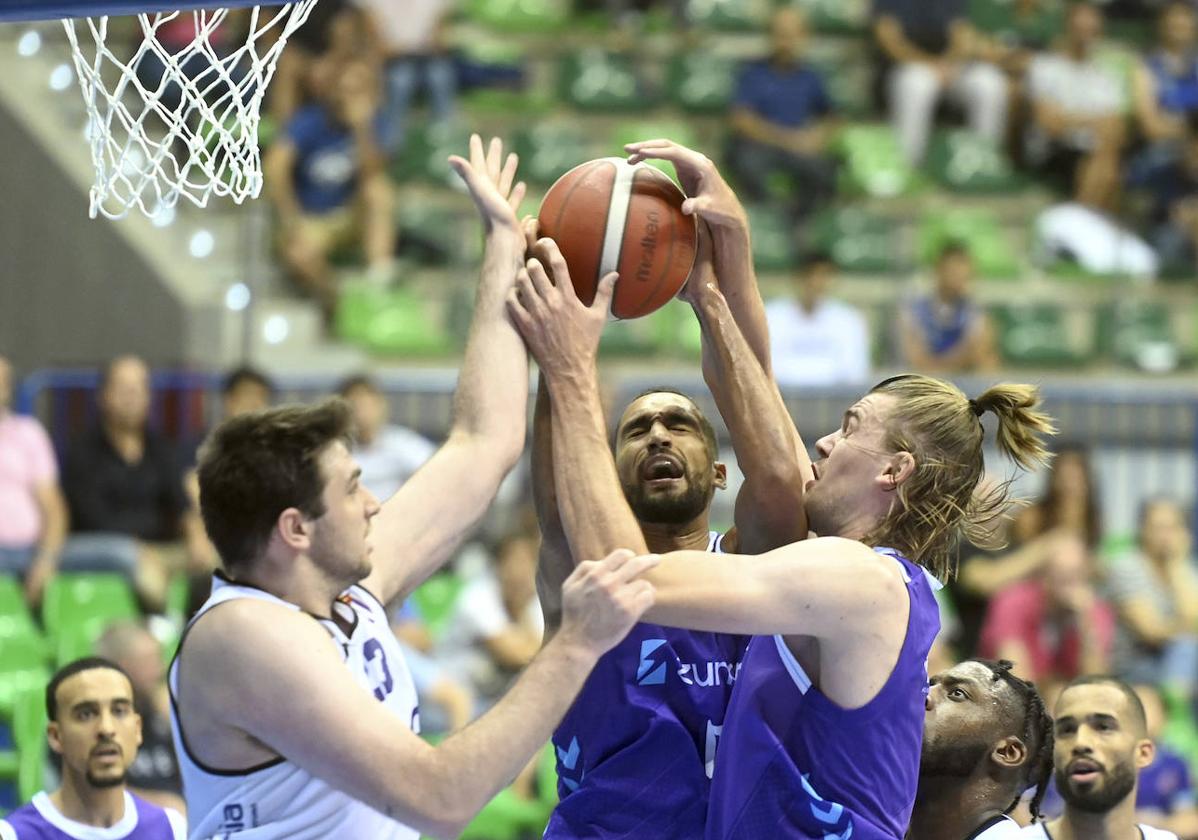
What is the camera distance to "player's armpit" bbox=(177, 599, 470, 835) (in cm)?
329

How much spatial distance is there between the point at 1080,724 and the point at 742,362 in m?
1.77

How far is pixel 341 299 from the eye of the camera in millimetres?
10820

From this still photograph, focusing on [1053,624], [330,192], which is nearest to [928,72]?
[330,192]

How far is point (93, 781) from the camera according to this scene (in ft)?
17.4

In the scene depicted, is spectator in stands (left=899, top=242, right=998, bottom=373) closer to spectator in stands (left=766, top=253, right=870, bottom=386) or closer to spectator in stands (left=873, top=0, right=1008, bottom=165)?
spectator in stands (left=766, top=253, right=870, bottom=386)

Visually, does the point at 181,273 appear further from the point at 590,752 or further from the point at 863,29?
the point at 590,752

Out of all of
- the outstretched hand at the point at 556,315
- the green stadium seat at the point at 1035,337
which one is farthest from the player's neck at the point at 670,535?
the green stadium seat at the point at 1035,337

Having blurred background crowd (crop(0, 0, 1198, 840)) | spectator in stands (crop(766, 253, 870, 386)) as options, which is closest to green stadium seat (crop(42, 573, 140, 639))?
blurred background crowd (crop(0, 0, 1198, 840))

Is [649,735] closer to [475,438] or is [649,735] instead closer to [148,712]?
[475,438]

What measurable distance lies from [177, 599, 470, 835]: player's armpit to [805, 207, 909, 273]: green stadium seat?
27.3ft

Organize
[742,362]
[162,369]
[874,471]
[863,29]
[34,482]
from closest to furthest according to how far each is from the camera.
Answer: [874,471] → [742,362] → [34,482] → [162,369] → [863,29]

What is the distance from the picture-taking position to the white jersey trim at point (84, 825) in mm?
5258

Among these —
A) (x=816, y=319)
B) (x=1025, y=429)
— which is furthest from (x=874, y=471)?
(x=816, y=319)

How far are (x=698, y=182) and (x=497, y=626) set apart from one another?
15.6 feet
